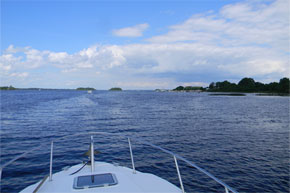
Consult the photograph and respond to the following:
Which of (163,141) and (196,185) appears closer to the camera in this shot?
(196,185)

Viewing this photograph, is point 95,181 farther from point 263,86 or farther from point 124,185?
point 263,86

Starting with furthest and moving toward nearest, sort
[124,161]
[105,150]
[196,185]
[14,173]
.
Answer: [105,150]
[124,161]
[14,173]
[196,185]

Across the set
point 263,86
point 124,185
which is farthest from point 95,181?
point 263,86

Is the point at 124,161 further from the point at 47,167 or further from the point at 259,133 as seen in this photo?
the point at 259,133

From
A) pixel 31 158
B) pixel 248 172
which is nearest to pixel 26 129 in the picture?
pixel 31 158

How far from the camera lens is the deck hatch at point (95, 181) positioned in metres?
3.93

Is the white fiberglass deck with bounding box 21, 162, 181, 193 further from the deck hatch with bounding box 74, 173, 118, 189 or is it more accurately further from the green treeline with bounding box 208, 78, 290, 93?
the green treeline with bounding box 208, 78, 290, 93

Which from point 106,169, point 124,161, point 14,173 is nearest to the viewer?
point 106,169

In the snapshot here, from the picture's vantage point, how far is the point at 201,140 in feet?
59.2

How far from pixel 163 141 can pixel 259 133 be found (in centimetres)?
1125

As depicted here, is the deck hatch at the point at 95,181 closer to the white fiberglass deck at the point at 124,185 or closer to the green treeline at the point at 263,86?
the white fiberglass deck at the point at 124,185

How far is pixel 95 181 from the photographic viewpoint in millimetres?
4086

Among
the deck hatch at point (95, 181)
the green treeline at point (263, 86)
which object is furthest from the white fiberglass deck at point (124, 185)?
the green treeline at point (263, 86)

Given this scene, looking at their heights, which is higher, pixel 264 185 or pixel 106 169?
pixel 106 169
